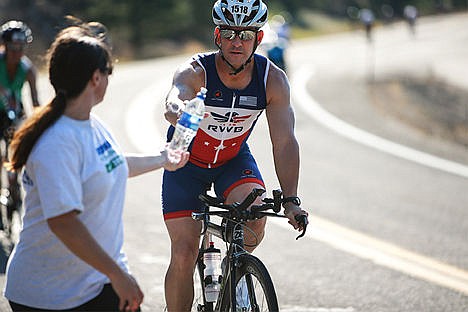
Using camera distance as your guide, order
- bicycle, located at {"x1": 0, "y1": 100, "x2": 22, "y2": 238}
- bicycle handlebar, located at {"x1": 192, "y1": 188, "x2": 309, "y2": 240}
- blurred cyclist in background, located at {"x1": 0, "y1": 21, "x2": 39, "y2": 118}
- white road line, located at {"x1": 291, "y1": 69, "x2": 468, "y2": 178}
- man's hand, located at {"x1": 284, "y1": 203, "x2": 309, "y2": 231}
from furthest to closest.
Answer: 1. white road line, located at {"x1": 291, "y1": 69, "x2": 468, "y2": 178}
2. blurred cyclist in background, located at {"x1": 0, "y1": 21, "x2": 39, "y2": 118}
3. bicycle, located at {"x1": 0, "y1": 100, "x2": 22, "y2": 238}
4. man's hand, located at {"x1": 284, "y1": 203, "x2": 309, "y2": 231}
5. bicycle handlebar, located at {"x1": 192, "y1": 188, "x2": 309, "y2": 240}

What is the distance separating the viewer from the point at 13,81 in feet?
34.2

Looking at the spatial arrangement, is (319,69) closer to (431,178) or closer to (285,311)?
(431,178)

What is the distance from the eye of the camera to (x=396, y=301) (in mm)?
7957

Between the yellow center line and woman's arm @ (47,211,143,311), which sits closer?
woman's arm @ (47,211,143,311)

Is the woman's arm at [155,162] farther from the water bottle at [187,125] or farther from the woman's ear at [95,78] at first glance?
the woman's ear at [95,78]

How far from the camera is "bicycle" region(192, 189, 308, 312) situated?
4.92 metres

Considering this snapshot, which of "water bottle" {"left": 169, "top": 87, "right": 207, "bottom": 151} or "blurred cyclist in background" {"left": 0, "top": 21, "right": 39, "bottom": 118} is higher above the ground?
"water bottle" {"left": 169, "top": 87, "right": 207, "bottom": 151}

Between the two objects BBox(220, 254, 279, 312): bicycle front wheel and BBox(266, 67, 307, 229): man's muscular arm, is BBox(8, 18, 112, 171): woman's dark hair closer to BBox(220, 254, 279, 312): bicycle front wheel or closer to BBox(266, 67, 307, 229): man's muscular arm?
BBox(220, 254, 279, 312): bicycle front wheel

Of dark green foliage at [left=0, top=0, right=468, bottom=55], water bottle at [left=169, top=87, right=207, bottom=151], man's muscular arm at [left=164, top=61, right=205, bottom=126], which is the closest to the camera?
water bottle at [left=169, top=87, right=207, bottom=151]

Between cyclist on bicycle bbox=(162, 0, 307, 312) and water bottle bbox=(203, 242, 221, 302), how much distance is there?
11 cm

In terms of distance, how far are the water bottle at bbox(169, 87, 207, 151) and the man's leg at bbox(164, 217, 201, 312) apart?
149 cm

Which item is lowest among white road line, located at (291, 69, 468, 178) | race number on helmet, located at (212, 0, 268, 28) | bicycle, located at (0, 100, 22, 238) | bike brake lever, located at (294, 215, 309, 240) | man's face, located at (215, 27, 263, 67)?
white road line, located at (291, 69, 468, 178)

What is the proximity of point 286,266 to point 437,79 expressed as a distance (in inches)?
1157

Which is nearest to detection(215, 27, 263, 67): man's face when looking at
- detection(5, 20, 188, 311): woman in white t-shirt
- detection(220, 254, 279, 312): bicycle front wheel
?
detection(220, 254, 279, 312): bicycle front wheel
